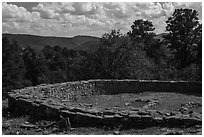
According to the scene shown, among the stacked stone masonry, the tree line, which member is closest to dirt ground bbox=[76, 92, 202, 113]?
the stacked stone masonry

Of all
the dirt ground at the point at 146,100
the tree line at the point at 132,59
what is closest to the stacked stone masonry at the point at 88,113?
the dirt ground at the point at 146,100

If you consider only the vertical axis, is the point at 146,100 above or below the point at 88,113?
below

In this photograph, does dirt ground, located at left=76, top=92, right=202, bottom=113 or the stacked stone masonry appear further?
dirt ground, located at left=76, top=92, right=202, bottom=113

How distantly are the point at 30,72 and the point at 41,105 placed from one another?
Result: 29.2m

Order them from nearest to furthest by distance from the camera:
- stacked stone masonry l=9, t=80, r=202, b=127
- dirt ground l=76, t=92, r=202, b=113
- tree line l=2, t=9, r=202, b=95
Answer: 1. stacked stone masonry l=9, t=80, r=202, b=127
2. dirt ground l=76, t=92, r=202, b=113
3. tree line l=2, t=9, r=202, b=95

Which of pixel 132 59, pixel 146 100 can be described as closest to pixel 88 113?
pixel 146 100

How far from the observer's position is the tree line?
24.2m

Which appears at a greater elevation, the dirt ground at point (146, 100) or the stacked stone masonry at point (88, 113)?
the stacked stone masonry at point (88, 113)

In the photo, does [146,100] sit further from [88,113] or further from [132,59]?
[132,59]

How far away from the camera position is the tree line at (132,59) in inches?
951

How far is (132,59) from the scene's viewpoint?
24125 mm

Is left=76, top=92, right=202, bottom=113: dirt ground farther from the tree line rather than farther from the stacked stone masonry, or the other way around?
the tree line

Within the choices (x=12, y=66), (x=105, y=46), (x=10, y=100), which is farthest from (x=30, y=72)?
(x=10, y=100)

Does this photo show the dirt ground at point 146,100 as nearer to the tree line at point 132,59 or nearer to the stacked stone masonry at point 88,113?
the stacked stone masonry at point 88,113
